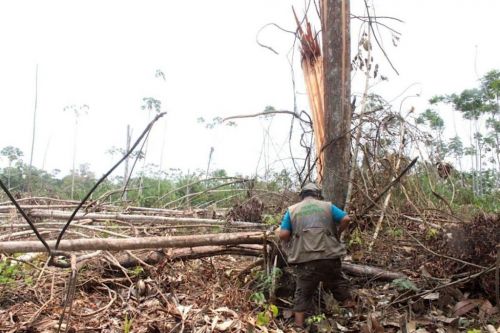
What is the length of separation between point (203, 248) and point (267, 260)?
2.41 ft

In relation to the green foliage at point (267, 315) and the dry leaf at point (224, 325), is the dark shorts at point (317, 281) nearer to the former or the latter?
the green foliage at point (267, 315)

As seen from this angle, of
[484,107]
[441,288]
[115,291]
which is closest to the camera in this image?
[441,288]

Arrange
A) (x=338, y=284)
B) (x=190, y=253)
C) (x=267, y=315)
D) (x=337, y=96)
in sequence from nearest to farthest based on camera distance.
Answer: (x=267, y=315) → (x=338, y=284) → (x=190, y=253) → (x=337, y=96)

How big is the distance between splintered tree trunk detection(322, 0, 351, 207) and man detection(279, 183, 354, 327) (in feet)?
2.10

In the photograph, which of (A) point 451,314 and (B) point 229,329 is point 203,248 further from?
(A) point 451,314

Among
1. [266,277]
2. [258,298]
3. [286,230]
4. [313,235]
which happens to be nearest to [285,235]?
[286,230]

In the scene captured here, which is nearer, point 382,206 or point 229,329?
A: point 229,329

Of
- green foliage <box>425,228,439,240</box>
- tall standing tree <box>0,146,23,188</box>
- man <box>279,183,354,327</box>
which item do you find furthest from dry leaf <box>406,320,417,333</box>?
Result: tall standing tree <box>0,146,23,188</box>

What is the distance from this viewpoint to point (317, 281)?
13.9 feet

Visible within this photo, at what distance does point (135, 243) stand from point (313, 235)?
1702mm

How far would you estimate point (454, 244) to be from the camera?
161 inches

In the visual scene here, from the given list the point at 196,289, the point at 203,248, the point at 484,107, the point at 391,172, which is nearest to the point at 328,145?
the point at 391,172

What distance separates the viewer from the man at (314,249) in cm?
418

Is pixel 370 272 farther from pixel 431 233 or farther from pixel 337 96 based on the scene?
pixel 337 96
